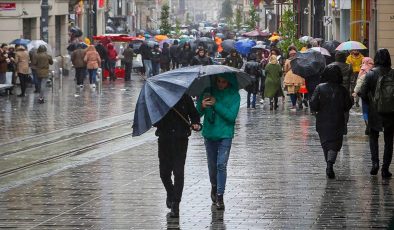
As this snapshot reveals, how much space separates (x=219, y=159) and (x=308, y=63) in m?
15.7

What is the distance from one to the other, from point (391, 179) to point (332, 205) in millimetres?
2656

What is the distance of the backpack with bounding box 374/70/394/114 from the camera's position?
1667 cm

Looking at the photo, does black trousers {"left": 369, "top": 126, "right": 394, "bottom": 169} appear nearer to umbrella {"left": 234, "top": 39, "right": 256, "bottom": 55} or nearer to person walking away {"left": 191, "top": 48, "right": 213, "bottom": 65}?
person walking away {"left": 191, "top": 48, "right": 213, "bottom": 65}

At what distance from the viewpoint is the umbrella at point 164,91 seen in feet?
44.2

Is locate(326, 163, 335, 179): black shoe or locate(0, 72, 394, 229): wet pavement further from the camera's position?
locate(326, 163, 335, 179): black shoe

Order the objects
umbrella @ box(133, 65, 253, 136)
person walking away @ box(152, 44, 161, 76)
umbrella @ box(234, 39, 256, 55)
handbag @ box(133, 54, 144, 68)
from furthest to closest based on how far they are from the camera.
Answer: umbrella @ box(234, 39, 256, 55) → handbag @ box(133, 54, 144, 68) → person walking away @ box(152, 44, 161, 76) → umbrella @ box(133, 65, 253, 136)

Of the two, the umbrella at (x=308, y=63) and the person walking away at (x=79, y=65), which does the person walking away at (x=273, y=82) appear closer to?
the umbrella at (x=308, y=63)

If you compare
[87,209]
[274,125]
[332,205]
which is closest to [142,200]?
[87,209]

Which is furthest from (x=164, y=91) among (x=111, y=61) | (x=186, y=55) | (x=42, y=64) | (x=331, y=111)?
(x=186, y=55)

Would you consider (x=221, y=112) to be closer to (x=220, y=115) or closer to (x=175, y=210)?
(x=220, y=115)

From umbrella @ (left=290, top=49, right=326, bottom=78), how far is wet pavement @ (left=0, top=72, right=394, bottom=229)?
7.22 feet

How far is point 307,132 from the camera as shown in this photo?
24.9m

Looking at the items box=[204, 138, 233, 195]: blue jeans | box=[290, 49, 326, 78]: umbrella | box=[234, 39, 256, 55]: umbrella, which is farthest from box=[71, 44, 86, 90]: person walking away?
box=[204, 138, 233, 195]: blue jeans

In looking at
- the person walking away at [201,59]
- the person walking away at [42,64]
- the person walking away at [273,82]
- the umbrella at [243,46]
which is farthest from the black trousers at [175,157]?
the umbrella at [243,46]
